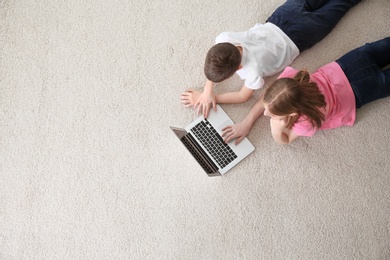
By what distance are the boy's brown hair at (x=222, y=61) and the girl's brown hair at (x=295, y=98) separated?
0.14 m

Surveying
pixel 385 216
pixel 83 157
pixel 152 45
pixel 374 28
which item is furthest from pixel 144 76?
pixel 385 216

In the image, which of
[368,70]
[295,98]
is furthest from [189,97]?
[368,70]

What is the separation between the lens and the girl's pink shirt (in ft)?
3.65

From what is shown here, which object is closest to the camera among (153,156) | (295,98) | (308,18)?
(295,98)

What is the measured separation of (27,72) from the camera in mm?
1375

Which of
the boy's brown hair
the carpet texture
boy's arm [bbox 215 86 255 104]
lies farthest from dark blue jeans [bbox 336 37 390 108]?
the boy's brown hair

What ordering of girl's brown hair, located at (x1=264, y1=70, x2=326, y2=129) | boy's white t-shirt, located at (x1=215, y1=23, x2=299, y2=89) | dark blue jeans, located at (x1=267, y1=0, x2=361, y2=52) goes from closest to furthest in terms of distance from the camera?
girl's brown hair, located at (x1=264, y1=70, x2=326, y2=129) → boy's white t-shirt, located at (x1=215, y1=23, x2=299, y2=89) → dark blue jeans, located at (x1=267, y1=0, x2=361, y2=52)

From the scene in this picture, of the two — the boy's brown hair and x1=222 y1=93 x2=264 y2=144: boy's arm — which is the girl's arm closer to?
x1=222 y1=93 x2=264 y2=144: boy's arm

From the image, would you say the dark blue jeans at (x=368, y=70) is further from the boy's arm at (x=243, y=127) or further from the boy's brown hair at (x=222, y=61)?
the boy's brown hair at (x=222, y=61)

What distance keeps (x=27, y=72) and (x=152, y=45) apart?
0.57 metres

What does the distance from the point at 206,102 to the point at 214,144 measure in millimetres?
171

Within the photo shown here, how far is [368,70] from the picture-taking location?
1.14 m

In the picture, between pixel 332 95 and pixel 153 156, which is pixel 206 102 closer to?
pixel 153 156

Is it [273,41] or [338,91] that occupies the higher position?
[273,41]
